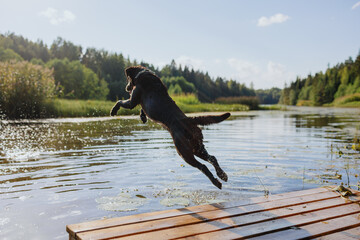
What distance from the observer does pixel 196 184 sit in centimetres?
671

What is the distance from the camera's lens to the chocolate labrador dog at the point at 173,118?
4.23 meters

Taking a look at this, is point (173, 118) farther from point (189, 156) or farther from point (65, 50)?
point (65, 50)

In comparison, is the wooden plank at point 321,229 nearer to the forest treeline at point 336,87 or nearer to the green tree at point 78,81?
the green tree at point 78,81

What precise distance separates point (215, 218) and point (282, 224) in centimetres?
76

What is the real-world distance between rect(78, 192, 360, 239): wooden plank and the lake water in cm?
139

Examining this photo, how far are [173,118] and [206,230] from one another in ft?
5.20

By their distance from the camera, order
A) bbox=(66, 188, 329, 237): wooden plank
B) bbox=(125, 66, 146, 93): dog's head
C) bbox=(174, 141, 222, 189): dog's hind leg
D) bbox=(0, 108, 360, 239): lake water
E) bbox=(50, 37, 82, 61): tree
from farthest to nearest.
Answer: bbox=(50, 37, 82, 61): tree
bbox=(0, 108, 360, 239): lake water
bbox=(125, 66, 146, 93): dog's head
bbox=(174, 141, 222, 189): dog's hind leg
bbox=(66, 188, 329, 237): wooden plank

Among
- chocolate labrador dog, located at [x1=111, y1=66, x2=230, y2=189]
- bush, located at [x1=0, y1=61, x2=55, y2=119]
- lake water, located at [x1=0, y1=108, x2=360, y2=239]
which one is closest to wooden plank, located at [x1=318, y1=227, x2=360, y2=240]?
chocolate labrador dog, located at [x1=111, y1=66, x2=230, y2=189]

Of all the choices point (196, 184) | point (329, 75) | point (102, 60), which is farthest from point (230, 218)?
point (329, 75)

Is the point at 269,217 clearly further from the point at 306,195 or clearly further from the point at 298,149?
the point at 298,149

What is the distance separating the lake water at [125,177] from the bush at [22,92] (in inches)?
434

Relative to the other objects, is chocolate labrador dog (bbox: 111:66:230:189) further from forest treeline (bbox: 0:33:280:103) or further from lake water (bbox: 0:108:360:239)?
forest treeline (bbox: 0:33:280:103)

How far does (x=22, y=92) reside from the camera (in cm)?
2219

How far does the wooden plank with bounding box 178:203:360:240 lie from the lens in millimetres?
3208
